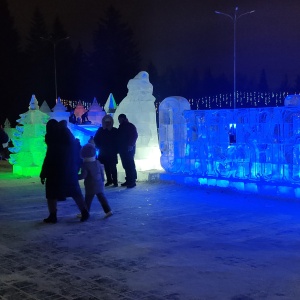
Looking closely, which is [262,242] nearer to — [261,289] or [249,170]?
[261,289]

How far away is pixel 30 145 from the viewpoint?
1602cm

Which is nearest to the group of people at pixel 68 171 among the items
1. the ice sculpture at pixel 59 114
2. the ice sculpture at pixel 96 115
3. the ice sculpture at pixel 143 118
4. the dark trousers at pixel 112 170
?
the dark trousers at pixel 112 170

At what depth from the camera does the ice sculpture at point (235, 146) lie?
31.8ft

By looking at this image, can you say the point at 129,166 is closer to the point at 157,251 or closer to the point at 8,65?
the point at 157,251

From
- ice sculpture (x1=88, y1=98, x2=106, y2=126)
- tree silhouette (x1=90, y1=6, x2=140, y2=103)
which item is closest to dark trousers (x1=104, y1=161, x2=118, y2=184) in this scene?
ice sculpture (x1=88, y1=98, x2=106, y2=126)

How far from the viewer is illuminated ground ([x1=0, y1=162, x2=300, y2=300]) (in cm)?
458

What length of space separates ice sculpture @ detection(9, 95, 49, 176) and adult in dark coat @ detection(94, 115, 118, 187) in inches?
167

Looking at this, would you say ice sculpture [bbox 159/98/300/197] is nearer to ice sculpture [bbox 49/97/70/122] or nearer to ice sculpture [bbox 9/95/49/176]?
ice sculpture [bbox 9/95/49/176]

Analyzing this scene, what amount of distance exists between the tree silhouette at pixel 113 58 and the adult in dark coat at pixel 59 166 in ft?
156

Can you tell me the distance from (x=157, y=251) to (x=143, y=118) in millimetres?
8017

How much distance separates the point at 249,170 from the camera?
10430 millimetres

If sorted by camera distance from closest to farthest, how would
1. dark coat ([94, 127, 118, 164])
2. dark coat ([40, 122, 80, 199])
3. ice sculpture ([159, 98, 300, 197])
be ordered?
dark coat ([40, 122, 80, 199]), ice sculpture ([159, 98, 300, 197]), dark coat ([94, 127, 118, 164])

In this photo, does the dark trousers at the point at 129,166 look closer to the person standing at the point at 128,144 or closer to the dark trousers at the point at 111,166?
the person standing at the point at 128,144

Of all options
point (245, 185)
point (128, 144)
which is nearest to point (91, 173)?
point (245, 185)
